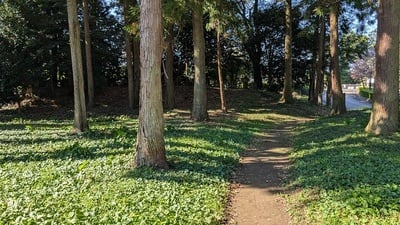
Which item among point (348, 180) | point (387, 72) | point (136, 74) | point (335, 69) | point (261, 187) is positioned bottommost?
point (261, 187)

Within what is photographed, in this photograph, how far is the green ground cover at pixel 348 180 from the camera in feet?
15.3

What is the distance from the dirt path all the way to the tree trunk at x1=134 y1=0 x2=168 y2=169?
164 cm

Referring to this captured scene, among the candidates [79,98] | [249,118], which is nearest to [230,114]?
[249,118]

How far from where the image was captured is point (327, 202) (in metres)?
5.14

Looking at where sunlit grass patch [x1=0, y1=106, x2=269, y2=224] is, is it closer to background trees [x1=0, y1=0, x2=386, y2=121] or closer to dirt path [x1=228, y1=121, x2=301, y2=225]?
dirt path [x1=228, y1=121, x2=301, y2=225]

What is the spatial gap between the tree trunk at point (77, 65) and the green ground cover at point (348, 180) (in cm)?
664

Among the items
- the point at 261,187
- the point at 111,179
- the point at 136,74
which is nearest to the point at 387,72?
the point at 261,187

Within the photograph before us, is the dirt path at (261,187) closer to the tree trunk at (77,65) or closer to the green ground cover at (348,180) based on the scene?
the green ground cover at (348,180)

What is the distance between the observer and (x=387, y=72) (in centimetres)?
1038

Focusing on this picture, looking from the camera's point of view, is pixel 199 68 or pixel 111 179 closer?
pixel 111 179

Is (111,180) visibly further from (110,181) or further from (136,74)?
(136,74)

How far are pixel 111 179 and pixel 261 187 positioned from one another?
8.39 feet

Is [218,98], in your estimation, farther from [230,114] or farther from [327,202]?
[327,202]

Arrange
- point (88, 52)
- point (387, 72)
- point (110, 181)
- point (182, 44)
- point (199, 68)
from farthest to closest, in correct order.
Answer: point (182, 44) → point (88, 52) → point (199, 68) → point (387, 72) → point (110, 181)
